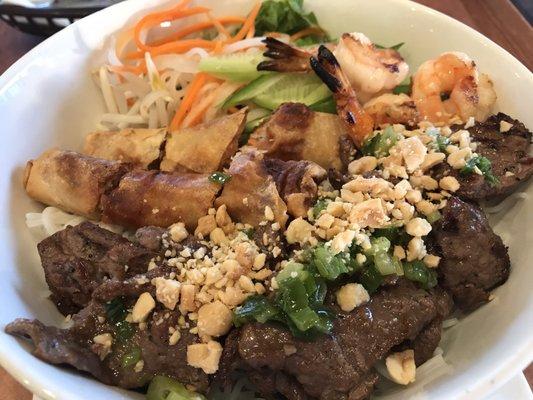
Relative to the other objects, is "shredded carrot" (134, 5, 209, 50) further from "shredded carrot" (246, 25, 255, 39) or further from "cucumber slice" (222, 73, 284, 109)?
"cucumber slice" (222, 73, 284, 109)

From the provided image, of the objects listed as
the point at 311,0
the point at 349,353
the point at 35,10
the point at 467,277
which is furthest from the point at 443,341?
the point at 35,10

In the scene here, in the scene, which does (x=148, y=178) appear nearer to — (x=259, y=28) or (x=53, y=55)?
(x=53, y=55)

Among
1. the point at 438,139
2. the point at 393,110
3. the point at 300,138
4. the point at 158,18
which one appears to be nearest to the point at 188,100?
the point at 158,18

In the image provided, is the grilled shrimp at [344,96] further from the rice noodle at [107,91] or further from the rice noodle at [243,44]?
the rice noodle at [107,91]

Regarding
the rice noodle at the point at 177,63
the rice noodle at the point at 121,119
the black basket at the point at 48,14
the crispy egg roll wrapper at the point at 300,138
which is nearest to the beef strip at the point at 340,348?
the crispy egg roll wrapper at the point at 300,138

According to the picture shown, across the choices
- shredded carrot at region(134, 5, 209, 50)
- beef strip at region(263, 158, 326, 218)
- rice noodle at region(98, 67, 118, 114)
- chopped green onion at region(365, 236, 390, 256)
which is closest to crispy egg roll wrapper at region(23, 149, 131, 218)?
rice noodle at region(98, 67, 118, 114)

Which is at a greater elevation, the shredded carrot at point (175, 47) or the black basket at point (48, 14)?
the shredded carrot at point (175, 47)
